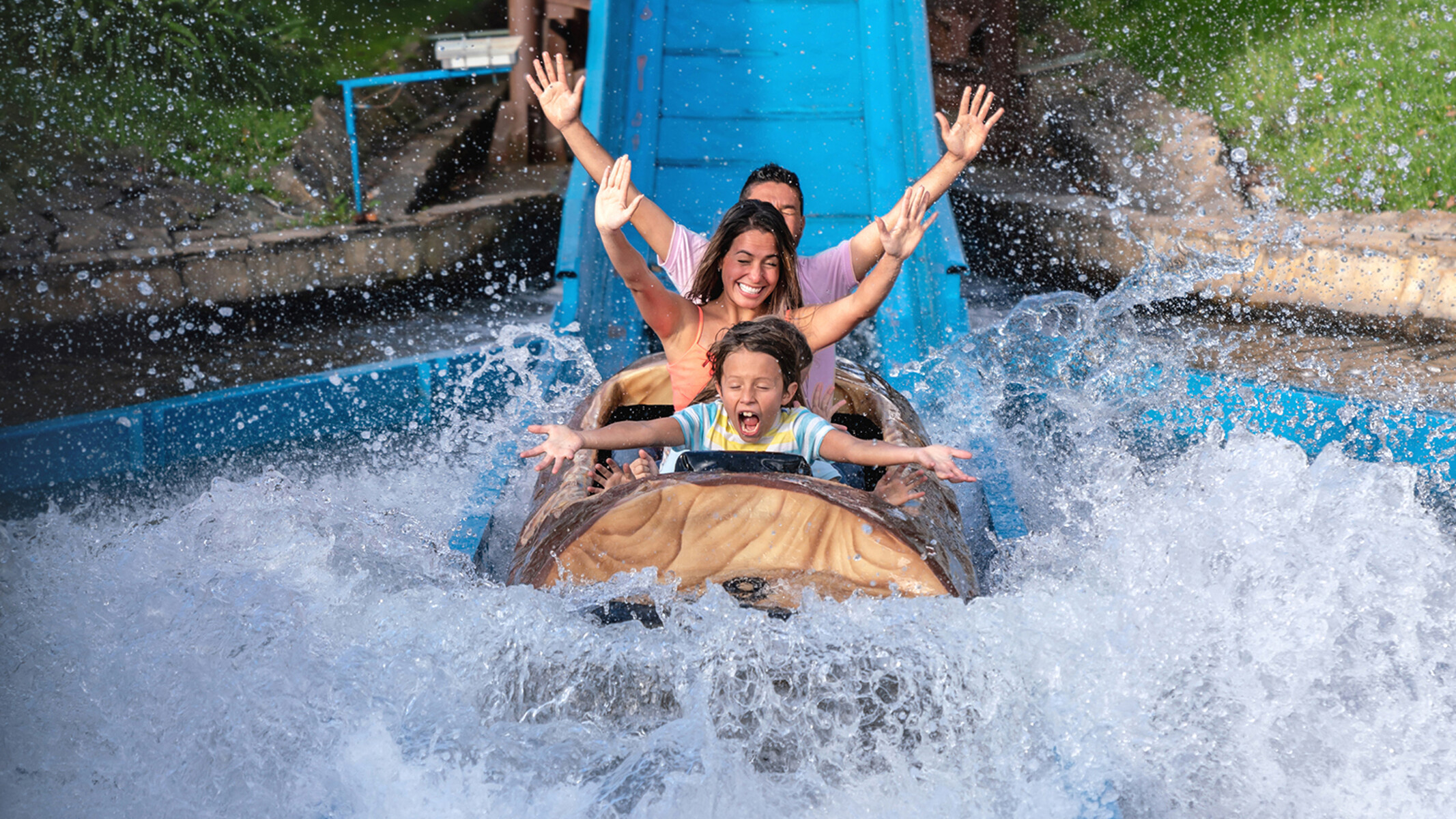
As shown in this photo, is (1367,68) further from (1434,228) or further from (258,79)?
(258,79)

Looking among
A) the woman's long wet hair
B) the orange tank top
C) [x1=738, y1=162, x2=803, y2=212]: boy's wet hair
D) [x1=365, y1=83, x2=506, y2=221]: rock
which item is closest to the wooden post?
[x1=365, y1=83, x2=506, y2=221]: rock

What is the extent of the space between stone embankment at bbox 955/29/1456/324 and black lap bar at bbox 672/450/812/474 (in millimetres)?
2300

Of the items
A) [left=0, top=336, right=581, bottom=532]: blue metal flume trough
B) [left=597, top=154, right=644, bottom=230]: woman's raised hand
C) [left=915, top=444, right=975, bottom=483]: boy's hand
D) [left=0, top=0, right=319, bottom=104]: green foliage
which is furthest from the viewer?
[left=0, top=0, right=319, bottom=104]: green foliage

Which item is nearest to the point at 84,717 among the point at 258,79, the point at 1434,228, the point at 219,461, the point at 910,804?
the point at 910,804

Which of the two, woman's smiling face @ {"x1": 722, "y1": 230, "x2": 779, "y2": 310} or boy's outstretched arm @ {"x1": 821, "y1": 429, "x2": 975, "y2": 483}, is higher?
woman's smiling face @ {"x1": 722, "y1": 230, "x2": 779, "y2": 310}

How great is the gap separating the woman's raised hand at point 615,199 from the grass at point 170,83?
4520 millimetres

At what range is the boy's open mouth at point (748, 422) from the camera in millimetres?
2188

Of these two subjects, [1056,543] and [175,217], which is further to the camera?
[175,217]

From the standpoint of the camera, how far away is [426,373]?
3951 mm

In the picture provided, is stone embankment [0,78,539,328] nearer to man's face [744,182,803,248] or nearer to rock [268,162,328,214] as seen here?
rock [268,162,328,214]

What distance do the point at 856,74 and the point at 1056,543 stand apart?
2.83 metres

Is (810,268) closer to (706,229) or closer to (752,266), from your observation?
(752,266)

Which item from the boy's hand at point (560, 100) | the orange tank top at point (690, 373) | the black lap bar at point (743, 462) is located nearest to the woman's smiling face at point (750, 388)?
the black lap bar at point (743, 462)

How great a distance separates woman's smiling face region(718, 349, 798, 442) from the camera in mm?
2170
